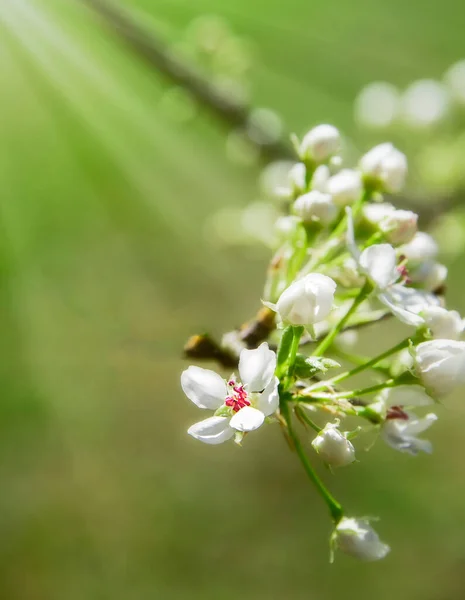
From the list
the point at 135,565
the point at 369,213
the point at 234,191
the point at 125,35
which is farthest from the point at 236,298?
the point at 369,213

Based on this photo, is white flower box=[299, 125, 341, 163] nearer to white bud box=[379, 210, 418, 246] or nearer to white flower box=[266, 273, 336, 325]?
white bud box=[379, 210, 418, 246]

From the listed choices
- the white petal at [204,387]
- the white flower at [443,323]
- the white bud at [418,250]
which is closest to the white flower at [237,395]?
the white petal at [204,387]

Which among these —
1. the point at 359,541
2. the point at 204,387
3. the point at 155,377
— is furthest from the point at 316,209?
the point at 155,377

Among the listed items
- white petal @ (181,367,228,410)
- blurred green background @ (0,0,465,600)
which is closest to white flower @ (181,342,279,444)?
white petal @ (181,367,228,410)

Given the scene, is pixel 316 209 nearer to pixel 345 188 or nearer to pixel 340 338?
pixel 345 188

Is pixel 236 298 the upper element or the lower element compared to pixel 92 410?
upper

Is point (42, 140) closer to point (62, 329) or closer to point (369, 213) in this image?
point (62, 329)
